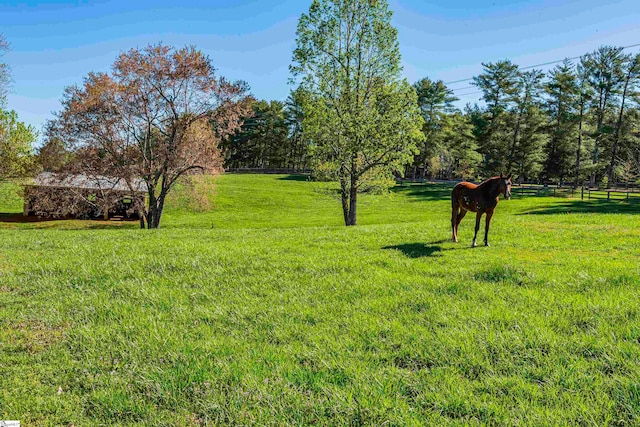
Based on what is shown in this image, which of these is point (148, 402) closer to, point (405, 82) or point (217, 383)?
point (217, 383)

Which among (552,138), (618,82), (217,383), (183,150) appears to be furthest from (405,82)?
(552,138)

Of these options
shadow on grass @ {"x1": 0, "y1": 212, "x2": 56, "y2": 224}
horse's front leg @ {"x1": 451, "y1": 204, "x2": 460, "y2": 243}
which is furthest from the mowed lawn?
shadow on grass @ {"x1": 0, "y1": 212, "x2": 56, "y2": 224}

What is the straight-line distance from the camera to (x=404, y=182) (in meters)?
76.9

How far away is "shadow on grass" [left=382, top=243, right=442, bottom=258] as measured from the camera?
1034cm

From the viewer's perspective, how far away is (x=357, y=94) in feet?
76.5

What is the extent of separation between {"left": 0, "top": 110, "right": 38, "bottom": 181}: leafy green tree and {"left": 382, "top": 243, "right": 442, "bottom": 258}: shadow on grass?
34.9 metres

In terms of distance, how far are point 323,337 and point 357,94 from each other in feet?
66.3

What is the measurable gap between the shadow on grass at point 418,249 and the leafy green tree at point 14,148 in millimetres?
34883

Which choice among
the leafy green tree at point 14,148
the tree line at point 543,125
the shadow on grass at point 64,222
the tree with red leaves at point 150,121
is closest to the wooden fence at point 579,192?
the tree line at point 543,125

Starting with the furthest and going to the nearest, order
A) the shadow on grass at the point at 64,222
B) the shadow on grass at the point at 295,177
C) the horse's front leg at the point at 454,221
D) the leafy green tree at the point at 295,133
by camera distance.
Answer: the leafy green tree at the point at 295,133, the shadow on grass at the point at 295,177, the shadow on grass at the point at 64,222, the horse's front leg at the point at 454,221

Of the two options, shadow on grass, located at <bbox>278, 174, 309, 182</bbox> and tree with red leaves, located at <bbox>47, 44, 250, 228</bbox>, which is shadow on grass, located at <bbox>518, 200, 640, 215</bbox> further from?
shadow on grass, located at <bbox>278, 174, 309, 182</bbox>

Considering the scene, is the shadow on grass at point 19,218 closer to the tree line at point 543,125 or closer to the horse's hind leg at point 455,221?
the tree line at point 543,125

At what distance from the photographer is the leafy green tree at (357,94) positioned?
75.0 ft

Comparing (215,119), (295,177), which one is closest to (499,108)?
(295,177)
